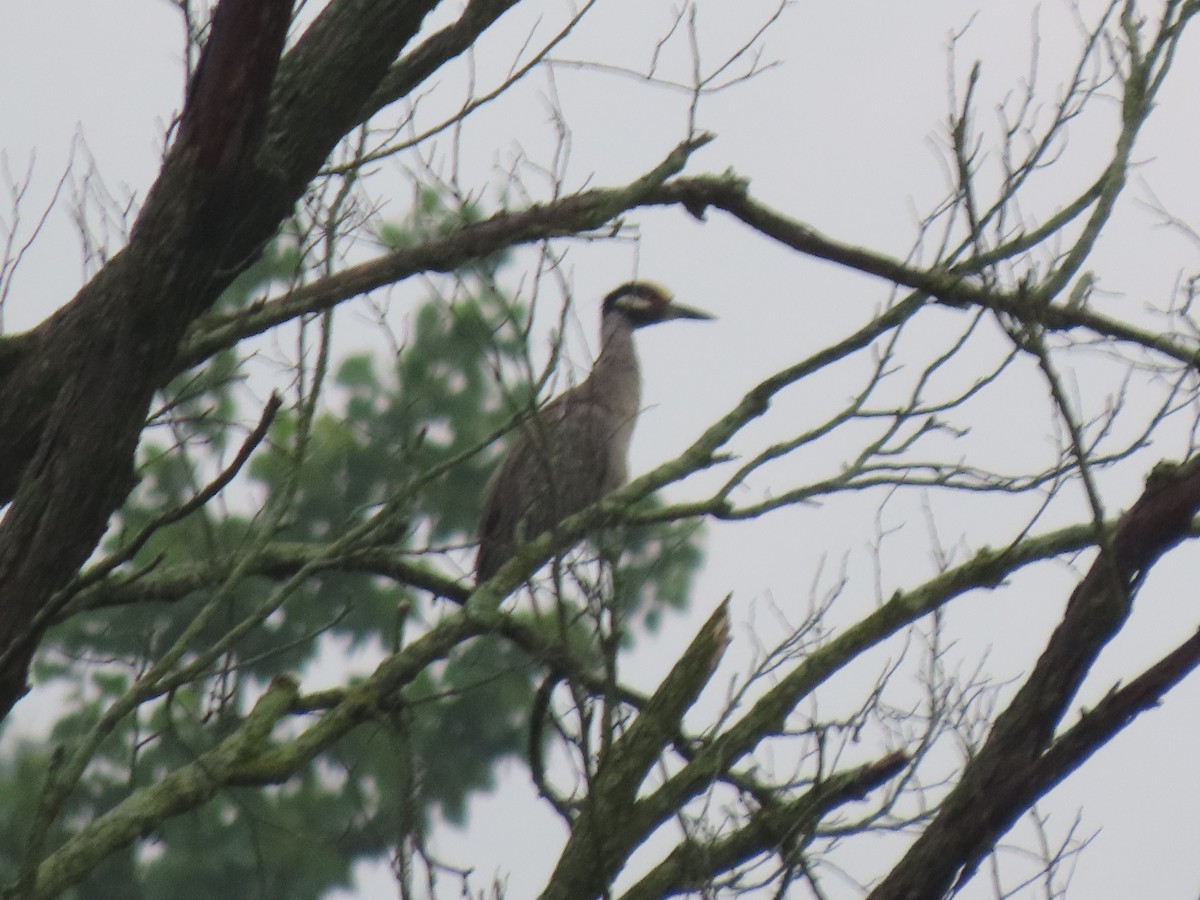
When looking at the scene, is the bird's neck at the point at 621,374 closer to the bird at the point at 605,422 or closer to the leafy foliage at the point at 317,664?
the bird at the point at 605,422

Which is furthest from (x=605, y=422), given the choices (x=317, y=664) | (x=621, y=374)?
(x=317, y=664)

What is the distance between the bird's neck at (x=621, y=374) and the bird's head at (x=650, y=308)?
56 mm

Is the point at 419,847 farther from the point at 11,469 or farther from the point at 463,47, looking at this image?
the point at 463,47

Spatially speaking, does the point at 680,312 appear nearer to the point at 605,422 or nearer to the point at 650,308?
the point at 650,308

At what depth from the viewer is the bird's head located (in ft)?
26.7

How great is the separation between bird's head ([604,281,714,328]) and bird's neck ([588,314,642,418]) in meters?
0.06

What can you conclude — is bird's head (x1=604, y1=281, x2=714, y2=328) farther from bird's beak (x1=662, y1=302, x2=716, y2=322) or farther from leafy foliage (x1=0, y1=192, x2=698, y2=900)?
leafy foliage (x1=0, y1=192, x2=698, y2=900)

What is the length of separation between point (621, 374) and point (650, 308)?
428mm

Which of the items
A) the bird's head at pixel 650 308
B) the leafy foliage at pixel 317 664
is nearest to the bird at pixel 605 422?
the bird's head at pixel 650 308

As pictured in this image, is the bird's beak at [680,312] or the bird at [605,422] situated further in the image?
the bird's beak at [680,312]

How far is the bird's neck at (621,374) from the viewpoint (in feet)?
25.6

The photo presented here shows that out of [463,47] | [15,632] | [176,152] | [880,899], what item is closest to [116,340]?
[176,152]

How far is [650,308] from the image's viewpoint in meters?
8.16

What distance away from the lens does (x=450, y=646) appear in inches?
179
